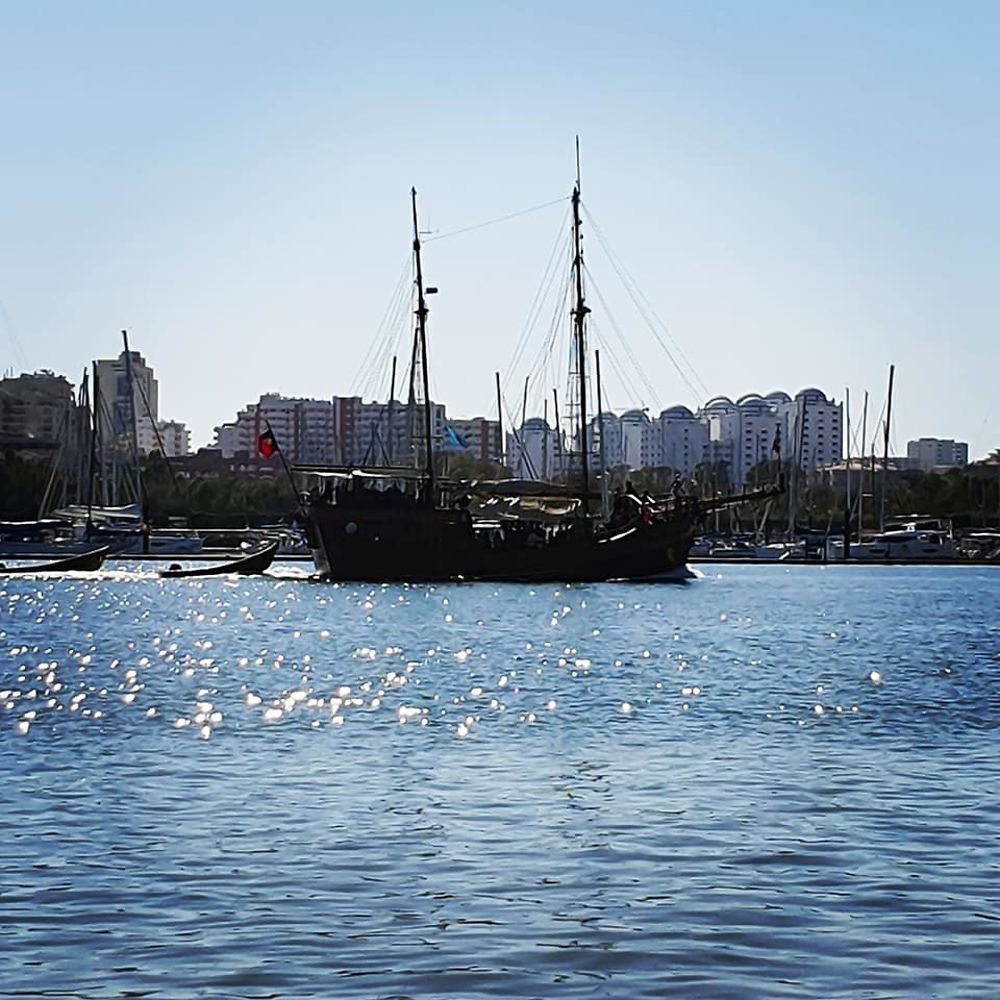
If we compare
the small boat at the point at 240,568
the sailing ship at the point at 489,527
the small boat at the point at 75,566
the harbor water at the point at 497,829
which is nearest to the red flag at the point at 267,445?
the sailing ship at the point at 489,527

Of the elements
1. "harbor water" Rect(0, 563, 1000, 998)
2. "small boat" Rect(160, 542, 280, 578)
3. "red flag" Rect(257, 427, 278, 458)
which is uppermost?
"red flag" Rect(257, 427, 278, 458)

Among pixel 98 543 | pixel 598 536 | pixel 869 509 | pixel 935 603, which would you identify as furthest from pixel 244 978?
pixel 869 509

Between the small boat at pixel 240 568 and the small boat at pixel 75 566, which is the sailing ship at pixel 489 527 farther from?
the small boat at pixel 75 566

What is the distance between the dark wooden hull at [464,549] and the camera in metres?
86.8

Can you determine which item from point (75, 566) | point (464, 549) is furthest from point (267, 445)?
point (75, 566)

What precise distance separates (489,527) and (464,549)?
5.56 meters

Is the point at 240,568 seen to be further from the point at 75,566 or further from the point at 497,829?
the point at 497,829

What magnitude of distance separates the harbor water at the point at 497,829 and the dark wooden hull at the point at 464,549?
42205 mm

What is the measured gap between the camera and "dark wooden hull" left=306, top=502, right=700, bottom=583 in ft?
285

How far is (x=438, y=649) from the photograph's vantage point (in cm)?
4891

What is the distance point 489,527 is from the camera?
307 feet

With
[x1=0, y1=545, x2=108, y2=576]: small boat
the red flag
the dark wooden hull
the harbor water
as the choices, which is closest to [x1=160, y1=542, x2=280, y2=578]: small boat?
[x1=0, y1=545, x2=108, y2=576]: small boat

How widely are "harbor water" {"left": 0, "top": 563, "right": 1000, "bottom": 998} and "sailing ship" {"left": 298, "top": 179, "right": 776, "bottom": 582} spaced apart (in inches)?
1659

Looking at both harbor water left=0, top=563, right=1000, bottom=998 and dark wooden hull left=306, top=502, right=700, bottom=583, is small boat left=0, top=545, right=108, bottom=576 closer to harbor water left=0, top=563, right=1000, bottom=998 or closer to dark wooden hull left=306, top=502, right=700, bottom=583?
dark wooden hull left=306, top=502, right=700, bottom=583
